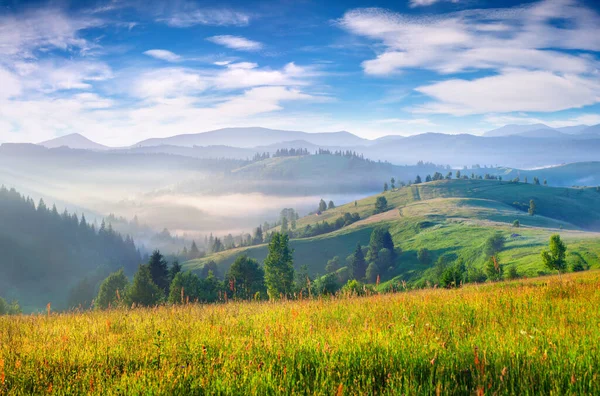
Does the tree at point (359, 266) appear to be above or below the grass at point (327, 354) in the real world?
below

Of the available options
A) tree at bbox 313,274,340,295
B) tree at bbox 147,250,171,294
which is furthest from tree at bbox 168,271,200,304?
tree at bbox 313,274,340,295

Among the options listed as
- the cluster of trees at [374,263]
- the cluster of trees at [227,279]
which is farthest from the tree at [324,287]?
the cluster of trees at [374,263]

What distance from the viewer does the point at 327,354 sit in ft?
18.5

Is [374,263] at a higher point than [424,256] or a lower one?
lower

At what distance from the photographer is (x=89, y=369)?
5.47m

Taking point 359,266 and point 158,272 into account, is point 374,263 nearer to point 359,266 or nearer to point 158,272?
point 359,266

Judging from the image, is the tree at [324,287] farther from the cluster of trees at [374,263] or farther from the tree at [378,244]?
the tree at [378,244]

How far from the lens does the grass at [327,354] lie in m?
4.74

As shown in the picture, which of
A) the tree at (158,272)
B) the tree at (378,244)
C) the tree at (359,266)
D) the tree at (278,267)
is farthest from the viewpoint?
the tree at (378,244)

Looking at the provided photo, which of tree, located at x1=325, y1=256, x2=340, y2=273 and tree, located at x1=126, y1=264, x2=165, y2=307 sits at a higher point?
tree, located at x1=126, y1=264, x2=165, y2=307

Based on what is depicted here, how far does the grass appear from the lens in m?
4.74

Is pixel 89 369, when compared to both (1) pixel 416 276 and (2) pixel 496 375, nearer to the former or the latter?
(2) pixel 496 375

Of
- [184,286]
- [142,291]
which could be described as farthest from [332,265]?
[142,291]

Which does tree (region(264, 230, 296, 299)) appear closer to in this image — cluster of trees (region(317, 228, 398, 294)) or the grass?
the grass
